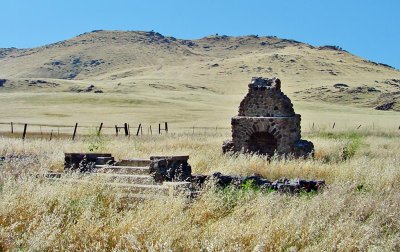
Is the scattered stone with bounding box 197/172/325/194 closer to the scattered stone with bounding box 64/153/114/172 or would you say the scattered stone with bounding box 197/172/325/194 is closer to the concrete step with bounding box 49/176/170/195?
the concrete step with bounding box 49/176/170/195

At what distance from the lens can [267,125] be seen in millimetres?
21172

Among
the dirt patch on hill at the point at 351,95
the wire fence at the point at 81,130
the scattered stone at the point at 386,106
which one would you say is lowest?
the wire fence at the point at 81,130

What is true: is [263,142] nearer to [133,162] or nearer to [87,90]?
[133,162]

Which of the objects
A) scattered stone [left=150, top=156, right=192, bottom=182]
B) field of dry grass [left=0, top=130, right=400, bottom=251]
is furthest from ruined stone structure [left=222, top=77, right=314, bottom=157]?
field of dry grass [left=0, top=130, right=400, bottom=251]

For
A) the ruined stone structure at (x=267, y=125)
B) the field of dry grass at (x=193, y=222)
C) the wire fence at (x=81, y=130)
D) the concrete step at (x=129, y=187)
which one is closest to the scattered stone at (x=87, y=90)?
the wire fence at (x=81, y=130)

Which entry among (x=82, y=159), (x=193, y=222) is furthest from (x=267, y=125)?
(x=193, y=222)

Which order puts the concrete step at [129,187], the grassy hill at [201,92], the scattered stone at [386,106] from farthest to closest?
1. the scattered stone at [386,106]
2. the grassy hill at [201,92]
3. the concrete step at [129,187]

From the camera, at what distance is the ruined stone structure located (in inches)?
826

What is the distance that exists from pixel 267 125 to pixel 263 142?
180 centimetres

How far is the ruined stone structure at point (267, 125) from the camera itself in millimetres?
20969

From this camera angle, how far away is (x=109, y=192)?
29.1ft

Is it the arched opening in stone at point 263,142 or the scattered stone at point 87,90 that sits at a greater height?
the scattered stone at point 87,90

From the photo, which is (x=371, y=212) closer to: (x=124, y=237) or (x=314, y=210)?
(x=314, y=210)

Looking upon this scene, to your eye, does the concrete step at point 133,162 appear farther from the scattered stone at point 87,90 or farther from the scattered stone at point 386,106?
the scattered stone at point 87,90
